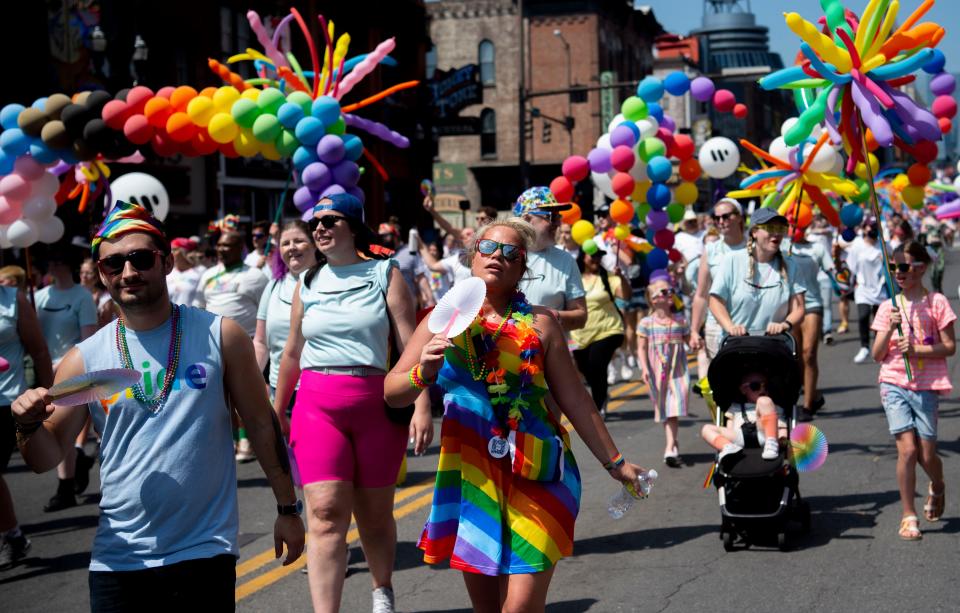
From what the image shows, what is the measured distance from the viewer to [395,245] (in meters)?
14.3

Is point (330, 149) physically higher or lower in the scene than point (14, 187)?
higher

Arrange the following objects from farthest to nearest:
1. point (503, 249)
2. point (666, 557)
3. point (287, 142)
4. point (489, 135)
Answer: point (489, 135) → point (287, 142) → point (666, 557) → point (503, 249)

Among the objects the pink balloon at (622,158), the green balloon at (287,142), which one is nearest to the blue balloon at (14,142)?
the green balloon at (287,142)

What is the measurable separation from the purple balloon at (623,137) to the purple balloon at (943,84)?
234cm

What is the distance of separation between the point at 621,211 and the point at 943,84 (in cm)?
266

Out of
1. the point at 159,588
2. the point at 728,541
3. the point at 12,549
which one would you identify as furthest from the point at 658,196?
the point at 159,588

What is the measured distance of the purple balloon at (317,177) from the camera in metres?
9.08

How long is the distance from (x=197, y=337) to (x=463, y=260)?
4.51ft

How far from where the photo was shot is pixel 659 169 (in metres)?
10.5

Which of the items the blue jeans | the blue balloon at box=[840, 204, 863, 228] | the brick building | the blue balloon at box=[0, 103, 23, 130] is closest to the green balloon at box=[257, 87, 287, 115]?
the blue balloon at box=[0, 103, 23, 130]

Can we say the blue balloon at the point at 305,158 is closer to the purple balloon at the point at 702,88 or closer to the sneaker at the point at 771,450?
the purple balloon at the point at 702,88

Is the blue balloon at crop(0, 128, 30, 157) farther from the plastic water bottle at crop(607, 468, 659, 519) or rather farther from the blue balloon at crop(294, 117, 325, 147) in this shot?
the plastic water bottle at crop(607, 468, 659, 519)

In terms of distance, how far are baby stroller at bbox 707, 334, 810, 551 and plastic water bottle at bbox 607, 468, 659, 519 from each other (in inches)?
100

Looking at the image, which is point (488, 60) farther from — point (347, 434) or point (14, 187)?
point (347, 434)
